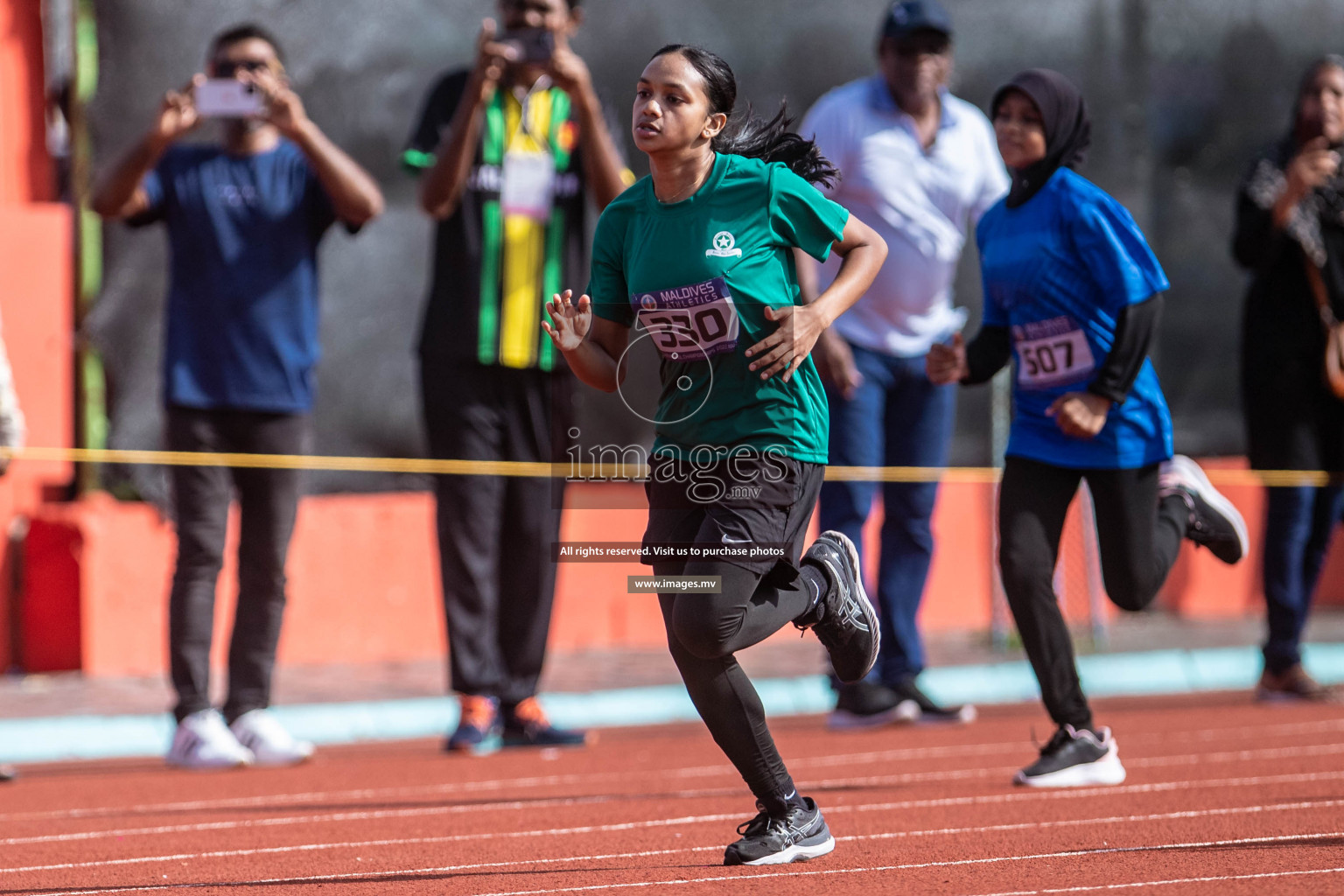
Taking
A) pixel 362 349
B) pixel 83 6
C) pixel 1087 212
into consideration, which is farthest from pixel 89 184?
pixel 1087 212

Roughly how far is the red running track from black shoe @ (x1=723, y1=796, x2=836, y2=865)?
43 mm

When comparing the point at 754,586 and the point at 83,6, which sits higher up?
the point at 83,6

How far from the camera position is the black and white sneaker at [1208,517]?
5910 mm

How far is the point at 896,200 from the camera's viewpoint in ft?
23.4

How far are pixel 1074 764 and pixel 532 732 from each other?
7.25 ft

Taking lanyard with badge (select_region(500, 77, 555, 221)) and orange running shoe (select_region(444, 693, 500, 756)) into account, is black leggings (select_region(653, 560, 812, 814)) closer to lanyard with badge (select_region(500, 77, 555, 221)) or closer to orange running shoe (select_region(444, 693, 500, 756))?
orange running shoe (select_region(444, 693, 500, 756))

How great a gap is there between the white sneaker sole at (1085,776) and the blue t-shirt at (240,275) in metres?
2.97

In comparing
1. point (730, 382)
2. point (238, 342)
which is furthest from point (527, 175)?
point (730, 382)

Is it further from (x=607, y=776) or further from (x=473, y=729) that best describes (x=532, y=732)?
(x=607, y=776)

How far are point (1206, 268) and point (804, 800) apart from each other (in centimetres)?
719

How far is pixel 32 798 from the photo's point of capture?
5719 millimetres

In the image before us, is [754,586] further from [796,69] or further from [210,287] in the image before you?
[796,69]

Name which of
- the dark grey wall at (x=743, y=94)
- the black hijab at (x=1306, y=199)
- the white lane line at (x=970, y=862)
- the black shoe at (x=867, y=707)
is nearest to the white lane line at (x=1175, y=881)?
the white lane line at (x=970, y=862)

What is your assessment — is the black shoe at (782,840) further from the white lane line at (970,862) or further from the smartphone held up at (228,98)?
the smartphone held up at (228,98)
